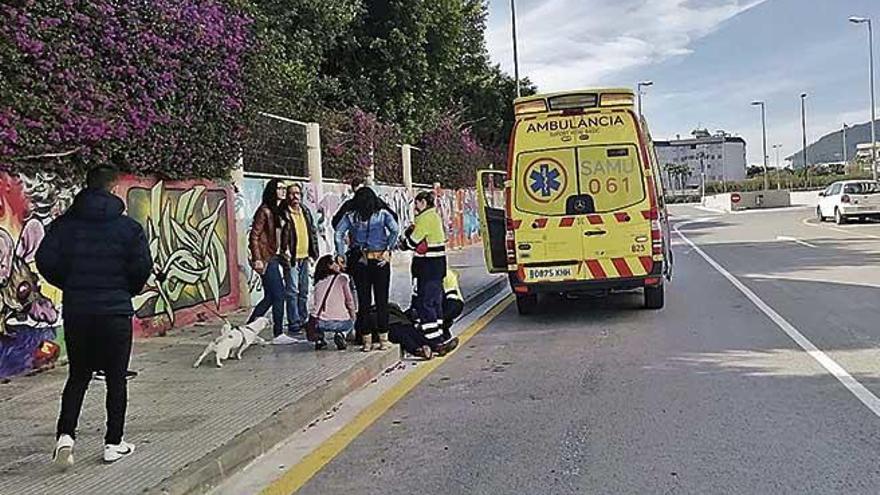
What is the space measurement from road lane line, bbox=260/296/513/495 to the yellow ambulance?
2178mm

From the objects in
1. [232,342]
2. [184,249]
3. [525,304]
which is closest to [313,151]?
[184,249]

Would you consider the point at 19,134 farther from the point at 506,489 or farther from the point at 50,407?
the point at 506,489

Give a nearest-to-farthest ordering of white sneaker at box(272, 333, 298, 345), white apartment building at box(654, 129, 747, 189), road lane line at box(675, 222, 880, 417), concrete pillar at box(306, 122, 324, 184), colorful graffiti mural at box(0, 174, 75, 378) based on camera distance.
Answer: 1. road lane line at box(675, 222, 880, 417)
2. colorful graffiti mural at box(0, 174, 75, 378)
3. white sneaker at box(272, 333, 298, 345)
4. concrete pillar at box(306, 122, 324, 184)
5. white apartment building at box(654, 129, 747, 189)

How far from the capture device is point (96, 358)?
18.0 feet

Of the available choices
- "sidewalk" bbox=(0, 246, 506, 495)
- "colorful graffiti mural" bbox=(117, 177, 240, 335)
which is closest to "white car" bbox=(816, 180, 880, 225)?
"colorful graffiti mural" bbox=(117, 177, 240, 335)

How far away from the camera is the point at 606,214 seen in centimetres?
1166

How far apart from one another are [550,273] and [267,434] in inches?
240

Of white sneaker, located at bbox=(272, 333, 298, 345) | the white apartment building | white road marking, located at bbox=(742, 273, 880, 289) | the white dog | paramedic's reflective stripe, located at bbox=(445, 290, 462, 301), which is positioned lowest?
white road marking, located at bbox=(742, 273, 880, 289)

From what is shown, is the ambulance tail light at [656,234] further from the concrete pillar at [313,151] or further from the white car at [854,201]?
the white car at [854,201]

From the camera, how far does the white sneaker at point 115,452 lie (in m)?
5.57

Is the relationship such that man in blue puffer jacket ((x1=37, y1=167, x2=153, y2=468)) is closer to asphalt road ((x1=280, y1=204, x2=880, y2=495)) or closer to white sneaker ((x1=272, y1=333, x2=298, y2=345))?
asphalt road ((x1=280, y1=204, x2=880, y2=495))

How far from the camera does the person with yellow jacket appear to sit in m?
9.60

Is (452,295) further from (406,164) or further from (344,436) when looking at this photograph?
(406,164)

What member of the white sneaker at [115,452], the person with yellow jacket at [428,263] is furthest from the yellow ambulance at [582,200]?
the white sneaker at [115,452]
